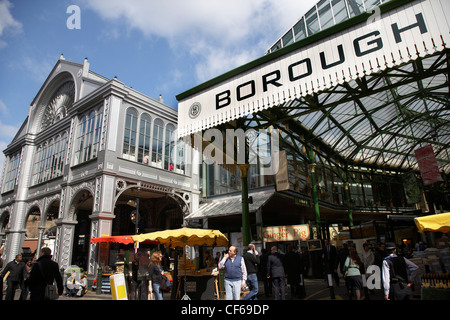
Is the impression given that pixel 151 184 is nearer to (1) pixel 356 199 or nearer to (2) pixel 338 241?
(2) pixel 338 241

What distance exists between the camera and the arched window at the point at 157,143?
2019 centimetres

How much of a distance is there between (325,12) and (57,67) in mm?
22909

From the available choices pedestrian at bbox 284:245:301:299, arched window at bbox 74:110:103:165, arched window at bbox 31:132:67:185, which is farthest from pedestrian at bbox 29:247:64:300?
arched window at bbox 31:132:67:185

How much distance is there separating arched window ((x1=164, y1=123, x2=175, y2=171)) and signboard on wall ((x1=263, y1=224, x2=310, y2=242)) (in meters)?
10.3

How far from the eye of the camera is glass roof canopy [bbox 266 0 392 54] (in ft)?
53.6

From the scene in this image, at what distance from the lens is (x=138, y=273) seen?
10.3 meters

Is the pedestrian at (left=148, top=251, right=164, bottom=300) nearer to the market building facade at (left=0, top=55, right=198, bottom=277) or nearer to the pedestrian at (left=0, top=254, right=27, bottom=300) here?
the pedestrian at (left=0, top=254, right=27, bottom=300)

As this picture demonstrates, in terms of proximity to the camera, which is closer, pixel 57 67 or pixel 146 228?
pixel 146 228

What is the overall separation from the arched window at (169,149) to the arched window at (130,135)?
8.83 feet

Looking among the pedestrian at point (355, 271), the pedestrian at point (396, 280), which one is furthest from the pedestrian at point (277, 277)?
the pedestrian at point (396, 280)

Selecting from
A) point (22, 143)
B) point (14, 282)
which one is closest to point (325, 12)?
point (14, 282)

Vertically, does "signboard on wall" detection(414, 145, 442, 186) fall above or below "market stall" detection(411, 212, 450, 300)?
above

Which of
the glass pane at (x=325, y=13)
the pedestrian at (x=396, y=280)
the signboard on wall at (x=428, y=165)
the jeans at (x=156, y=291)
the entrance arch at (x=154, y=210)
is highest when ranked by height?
the glass pane at (x=325, y=13)

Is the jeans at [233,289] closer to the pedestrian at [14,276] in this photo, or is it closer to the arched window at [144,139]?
the pedestrian at [14,276]
